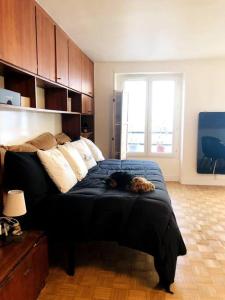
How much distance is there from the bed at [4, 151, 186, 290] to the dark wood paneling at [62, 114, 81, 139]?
1.82m

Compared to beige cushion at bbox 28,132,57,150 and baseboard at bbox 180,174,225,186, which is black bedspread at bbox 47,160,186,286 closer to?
beige cushion at bbox 28,132,57,150

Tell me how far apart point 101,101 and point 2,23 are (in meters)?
3.29

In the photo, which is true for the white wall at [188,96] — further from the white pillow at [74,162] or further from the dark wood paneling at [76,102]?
the white pillow at [74,162]

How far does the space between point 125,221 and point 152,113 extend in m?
3.55

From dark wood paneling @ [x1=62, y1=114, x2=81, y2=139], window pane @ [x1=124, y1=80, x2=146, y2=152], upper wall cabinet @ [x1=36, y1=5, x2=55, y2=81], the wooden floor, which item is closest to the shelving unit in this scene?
dark wood paneling @ [x1=62, y1=114, x2=81, y2=139]

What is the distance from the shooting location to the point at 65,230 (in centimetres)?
207

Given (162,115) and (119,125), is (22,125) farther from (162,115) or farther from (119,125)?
(162,115)

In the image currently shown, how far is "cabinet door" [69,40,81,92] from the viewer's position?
3.54 m

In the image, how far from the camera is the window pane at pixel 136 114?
5.20 meters

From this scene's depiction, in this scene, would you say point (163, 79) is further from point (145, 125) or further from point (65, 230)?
point (65, 230)

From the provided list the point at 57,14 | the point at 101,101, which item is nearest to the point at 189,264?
the point at 57,14

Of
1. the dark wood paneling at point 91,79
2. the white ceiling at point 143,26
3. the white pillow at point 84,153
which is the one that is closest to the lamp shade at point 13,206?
the white pillow at point 84,153

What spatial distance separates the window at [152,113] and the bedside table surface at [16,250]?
144 inches

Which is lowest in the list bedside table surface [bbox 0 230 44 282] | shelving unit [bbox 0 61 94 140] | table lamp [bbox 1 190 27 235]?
bedside table surface [bbox 0 230 44 282]
